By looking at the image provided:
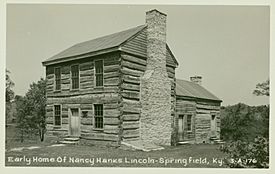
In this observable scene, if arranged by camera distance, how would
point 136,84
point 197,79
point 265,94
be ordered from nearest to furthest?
point 265,94 → point 197,79 → point 136,84

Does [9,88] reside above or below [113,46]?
below

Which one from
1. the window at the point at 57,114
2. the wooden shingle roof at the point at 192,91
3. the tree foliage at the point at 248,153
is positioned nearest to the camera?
the tree foliage at the point at 248,153

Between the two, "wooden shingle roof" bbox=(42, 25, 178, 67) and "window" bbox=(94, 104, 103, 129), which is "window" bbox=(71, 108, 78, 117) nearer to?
"window" bbox=(94, 104, 103, 129)

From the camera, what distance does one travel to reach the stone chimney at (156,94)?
17.5 ft

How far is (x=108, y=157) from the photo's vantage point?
5.11m

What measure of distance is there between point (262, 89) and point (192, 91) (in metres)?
0.78

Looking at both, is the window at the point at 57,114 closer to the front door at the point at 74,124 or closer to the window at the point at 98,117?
the front door at the point at 74,124

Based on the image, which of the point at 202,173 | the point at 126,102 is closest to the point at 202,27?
the point at 126,102

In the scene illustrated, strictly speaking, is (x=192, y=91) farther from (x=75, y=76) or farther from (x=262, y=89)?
(x=75, y=76)

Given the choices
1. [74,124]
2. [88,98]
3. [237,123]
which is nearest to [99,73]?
[88,98]

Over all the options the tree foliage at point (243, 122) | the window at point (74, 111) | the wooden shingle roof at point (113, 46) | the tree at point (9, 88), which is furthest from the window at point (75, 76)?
the tree foliage at point (243, 122)

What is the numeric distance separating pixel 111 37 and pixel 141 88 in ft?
2.27

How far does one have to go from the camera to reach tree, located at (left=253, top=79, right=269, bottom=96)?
507cm

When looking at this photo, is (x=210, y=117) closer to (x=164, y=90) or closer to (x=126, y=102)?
(x=164, y=90)
